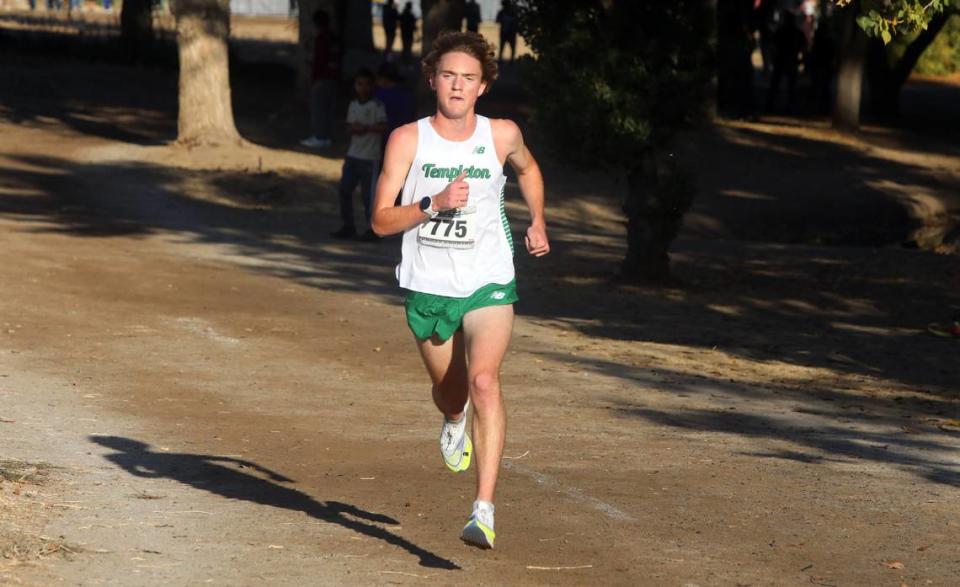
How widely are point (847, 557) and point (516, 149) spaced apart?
216 cm

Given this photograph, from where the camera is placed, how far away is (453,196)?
20.8 ft

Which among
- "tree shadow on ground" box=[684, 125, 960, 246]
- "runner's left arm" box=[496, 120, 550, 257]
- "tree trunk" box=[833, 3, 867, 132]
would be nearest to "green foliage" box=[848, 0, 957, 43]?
"runner's left arm" box=[496, 120, 550, 257]

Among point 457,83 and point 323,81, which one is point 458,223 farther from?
point 323,81

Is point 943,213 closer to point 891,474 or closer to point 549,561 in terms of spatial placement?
point 891,474

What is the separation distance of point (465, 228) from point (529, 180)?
0.50 metres

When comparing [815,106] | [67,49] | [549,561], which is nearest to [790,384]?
[549,561]

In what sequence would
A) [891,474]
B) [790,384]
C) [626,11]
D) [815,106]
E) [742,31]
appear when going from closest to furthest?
[891,474] < [790,384] < [626,11] < [742,31] < [815,106]

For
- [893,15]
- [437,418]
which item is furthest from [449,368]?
[893,15]

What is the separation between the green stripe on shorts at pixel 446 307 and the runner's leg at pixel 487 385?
Answer: 4 centimetres

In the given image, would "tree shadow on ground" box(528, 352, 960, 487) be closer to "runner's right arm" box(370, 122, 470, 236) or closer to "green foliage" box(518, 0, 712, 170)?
"runner's right arm" box(370, 122, 470, 236)

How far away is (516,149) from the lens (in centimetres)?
693

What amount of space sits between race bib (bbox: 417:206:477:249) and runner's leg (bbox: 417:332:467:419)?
0.43 metres

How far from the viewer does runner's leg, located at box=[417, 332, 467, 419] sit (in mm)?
7039

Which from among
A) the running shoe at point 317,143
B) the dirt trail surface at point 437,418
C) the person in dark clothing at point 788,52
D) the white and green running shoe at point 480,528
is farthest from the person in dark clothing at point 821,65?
the white and green running shoe at point 480,528
